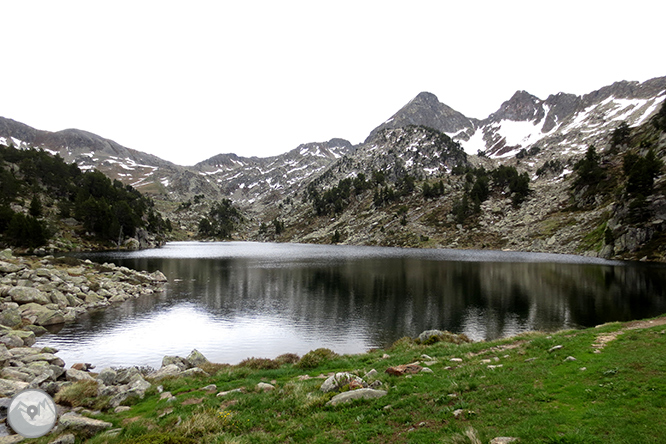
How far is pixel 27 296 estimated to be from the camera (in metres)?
40.2

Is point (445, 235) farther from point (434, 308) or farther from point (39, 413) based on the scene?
point (39, 413)

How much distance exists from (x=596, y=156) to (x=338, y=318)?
170654mm

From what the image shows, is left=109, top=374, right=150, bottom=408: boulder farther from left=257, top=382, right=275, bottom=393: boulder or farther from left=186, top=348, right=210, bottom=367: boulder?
left=186, top=348, right=210, bottom=367: boulder

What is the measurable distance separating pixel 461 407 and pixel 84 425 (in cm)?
1462

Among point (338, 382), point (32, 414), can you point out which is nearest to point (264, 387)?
point (338, 382)

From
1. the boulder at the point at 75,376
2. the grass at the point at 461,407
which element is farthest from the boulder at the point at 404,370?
the boulder at the point at 75,376

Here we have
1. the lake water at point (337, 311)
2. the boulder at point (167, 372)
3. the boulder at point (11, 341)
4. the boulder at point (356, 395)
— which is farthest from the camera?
the lake water at point (337, 311)

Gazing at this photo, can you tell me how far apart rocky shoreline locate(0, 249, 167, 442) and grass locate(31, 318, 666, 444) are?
137 inches

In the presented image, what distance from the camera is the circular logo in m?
9.62

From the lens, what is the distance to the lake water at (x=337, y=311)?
108 ft

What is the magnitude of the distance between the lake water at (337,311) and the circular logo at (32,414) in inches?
796

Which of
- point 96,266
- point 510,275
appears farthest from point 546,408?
point 96,266

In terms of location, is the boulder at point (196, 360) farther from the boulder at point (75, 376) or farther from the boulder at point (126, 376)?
the boulder at point (75, 376)

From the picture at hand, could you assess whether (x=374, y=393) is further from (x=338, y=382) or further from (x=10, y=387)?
(x=10, y=387)
